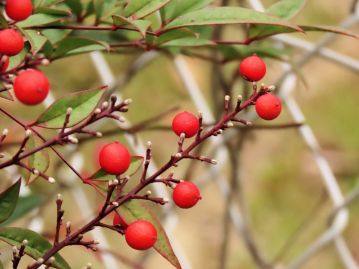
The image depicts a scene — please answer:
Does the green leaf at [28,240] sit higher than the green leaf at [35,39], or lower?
lower

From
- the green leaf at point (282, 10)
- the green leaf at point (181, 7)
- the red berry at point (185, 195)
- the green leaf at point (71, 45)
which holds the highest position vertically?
the green leaf at point (282, 10)

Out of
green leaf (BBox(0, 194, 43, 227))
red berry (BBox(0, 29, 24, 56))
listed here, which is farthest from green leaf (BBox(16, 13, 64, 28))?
green leaf (BBox(0, 194, 43, 227))

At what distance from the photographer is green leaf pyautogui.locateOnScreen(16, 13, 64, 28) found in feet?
2.12

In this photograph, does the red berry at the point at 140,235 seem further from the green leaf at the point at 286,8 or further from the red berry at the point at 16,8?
the green leaf at the point at 286,8

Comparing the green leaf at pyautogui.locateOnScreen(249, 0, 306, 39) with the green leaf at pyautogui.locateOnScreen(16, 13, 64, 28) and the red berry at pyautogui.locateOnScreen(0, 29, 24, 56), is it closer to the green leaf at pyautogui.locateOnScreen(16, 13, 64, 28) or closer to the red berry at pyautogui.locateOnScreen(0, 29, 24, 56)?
the green leaf at pyautogui.locateOnScreen(16, 13, 64, 28)

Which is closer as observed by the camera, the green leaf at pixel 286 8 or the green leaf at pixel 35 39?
the green leaf at pixel 35 39

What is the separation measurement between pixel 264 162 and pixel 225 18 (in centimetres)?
201

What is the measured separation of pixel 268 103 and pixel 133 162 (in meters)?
0.14

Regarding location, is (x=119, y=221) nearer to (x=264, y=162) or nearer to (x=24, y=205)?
(x=24, y=205)

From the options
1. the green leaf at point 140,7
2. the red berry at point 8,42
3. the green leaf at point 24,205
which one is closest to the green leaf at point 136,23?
the green leaf at point 140,7

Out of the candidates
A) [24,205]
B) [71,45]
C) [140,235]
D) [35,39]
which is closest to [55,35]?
[71,45]

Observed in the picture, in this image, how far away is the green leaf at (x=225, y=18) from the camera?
0.65m

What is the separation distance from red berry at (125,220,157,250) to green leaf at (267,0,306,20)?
11.1 inches

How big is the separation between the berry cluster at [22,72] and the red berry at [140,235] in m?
0.13
